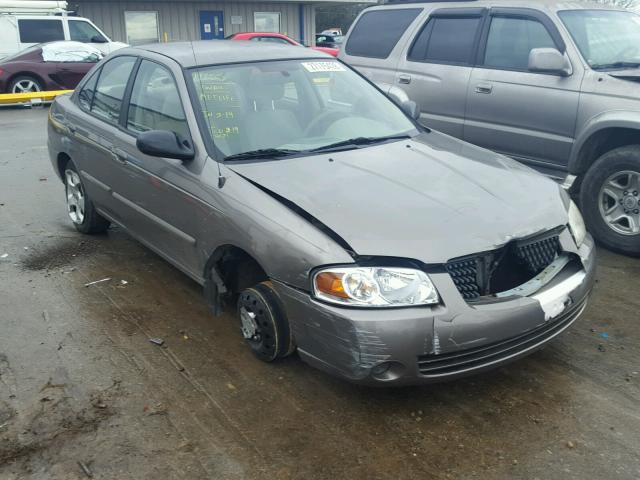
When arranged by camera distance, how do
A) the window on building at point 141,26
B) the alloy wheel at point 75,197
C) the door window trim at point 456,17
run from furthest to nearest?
the window on building at point 141,26, the door window trim at point 456,17, the alloy wheel at point 75,197

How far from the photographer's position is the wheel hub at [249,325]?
11.8ft

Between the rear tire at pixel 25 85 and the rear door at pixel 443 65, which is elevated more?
the rear door at pixel 443 65

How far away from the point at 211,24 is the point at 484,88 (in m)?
21.5

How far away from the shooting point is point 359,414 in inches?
129

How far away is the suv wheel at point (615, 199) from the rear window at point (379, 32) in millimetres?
2747

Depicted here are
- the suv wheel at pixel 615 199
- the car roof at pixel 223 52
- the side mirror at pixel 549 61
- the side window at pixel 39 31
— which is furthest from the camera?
the side window at pixel 39 31

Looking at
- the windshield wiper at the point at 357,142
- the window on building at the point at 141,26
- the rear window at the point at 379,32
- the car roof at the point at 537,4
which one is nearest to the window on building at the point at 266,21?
the window on building at the point at 141,26

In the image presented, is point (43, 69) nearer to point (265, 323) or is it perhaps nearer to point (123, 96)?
point (123, 96)

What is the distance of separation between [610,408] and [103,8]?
78.9 ft

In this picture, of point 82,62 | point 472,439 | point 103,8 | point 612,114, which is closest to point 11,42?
point 82,62

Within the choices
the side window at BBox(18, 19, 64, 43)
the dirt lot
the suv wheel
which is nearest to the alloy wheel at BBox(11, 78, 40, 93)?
the side window at BBox(18, 19, 64, 43)

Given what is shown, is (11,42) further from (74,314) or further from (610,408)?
(610,408)

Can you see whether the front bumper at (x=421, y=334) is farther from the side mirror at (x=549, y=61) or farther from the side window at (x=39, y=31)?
the side window at (x=39, y=31)

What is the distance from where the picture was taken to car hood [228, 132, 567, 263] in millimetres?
3115
